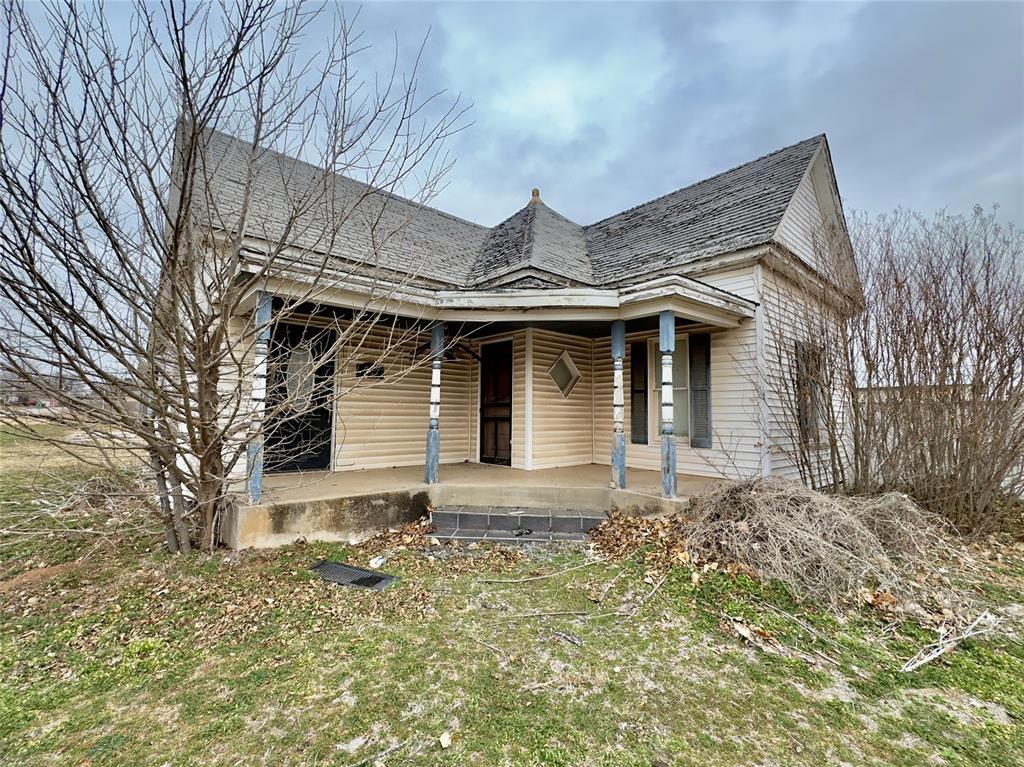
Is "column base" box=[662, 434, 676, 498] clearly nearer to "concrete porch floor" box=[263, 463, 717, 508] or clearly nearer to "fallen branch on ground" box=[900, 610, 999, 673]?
"concrete porch floor" box=[263, 463, 717, 508]

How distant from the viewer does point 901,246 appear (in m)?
5.44

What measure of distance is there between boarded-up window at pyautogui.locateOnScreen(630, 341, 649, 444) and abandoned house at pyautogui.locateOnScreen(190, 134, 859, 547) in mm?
25

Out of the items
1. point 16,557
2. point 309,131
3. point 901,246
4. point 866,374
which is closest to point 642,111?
point 901,246

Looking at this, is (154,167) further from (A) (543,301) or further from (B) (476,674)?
(B) (476,674)

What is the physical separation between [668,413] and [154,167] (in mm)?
5244

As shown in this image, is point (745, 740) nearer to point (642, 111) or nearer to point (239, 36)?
point (239, 36)

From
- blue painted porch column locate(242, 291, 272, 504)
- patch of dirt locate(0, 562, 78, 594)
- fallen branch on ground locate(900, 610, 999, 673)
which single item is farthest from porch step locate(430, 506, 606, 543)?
patch of dirt locate(0, 562, 78, 594)

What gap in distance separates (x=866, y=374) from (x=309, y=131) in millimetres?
6653

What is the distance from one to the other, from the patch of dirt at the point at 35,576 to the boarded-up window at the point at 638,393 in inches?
275

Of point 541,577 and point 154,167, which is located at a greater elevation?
point 154,167

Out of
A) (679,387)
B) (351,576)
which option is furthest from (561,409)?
(351,576)

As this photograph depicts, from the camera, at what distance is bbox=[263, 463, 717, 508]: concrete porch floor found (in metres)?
4.97

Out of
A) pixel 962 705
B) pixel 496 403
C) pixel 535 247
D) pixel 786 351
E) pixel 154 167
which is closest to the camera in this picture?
pixel 962 705

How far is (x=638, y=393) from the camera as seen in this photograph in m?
7.26
